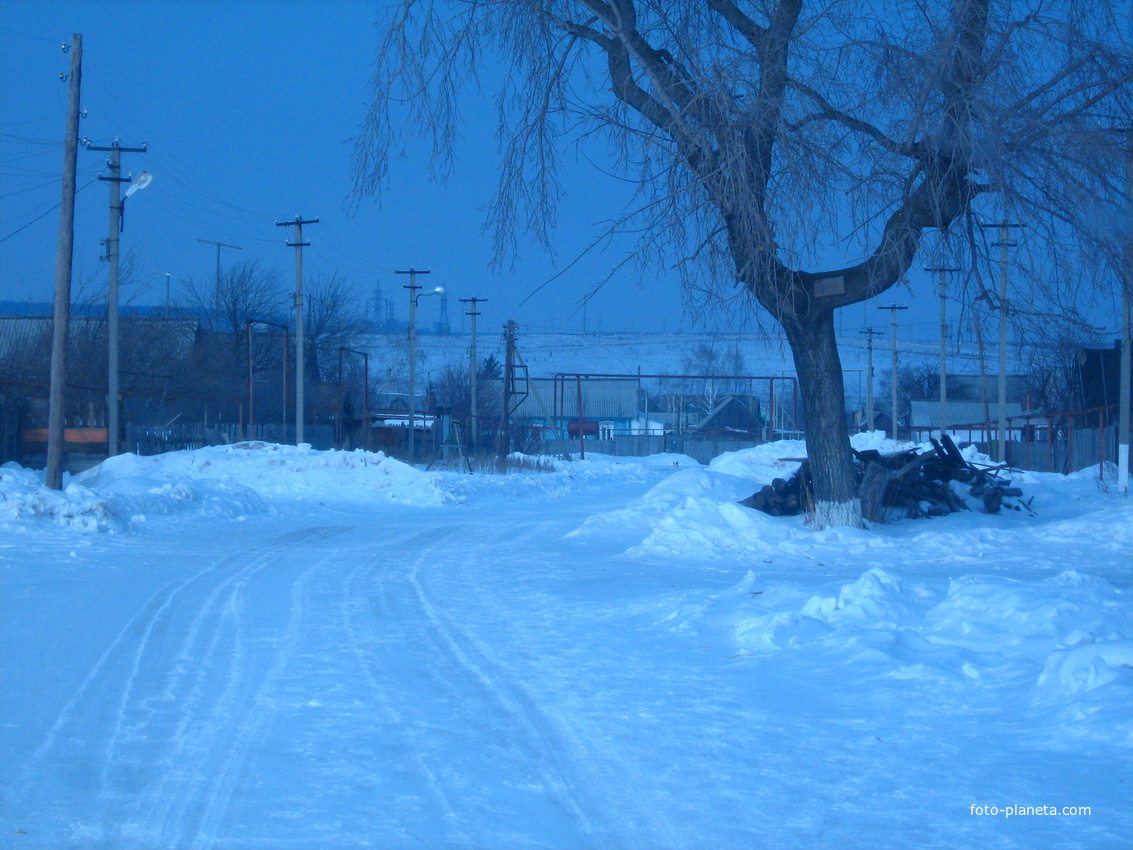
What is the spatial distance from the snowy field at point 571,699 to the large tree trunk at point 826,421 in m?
1.07

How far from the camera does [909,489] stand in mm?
14352

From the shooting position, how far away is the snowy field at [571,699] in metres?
4.00

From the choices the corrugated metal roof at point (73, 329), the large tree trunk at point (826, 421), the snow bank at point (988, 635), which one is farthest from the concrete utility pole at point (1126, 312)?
the corrugated metal roof at point (73, 329)

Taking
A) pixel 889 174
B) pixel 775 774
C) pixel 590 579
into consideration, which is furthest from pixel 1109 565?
pixel 775 774

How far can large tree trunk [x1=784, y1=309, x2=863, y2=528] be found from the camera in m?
12.5

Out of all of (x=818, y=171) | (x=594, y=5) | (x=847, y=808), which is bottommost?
(x=847, y=808)

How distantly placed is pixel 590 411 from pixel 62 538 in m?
62.4

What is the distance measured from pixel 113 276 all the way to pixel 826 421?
2040cm

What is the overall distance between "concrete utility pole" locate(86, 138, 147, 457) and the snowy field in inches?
551

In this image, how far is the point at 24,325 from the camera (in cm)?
4941

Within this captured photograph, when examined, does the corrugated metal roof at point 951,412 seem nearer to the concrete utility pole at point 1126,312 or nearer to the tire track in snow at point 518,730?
the concrete utility pole at point 1126,312

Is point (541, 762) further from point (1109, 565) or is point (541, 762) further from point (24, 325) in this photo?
point (24, 325)

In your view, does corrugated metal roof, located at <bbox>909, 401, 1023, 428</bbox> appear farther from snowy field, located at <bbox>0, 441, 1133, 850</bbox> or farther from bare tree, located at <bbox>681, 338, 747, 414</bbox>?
snowy field, located at <bbox>0, 441, 1133, 850</bbox>

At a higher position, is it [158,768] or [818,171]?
[818,171]
